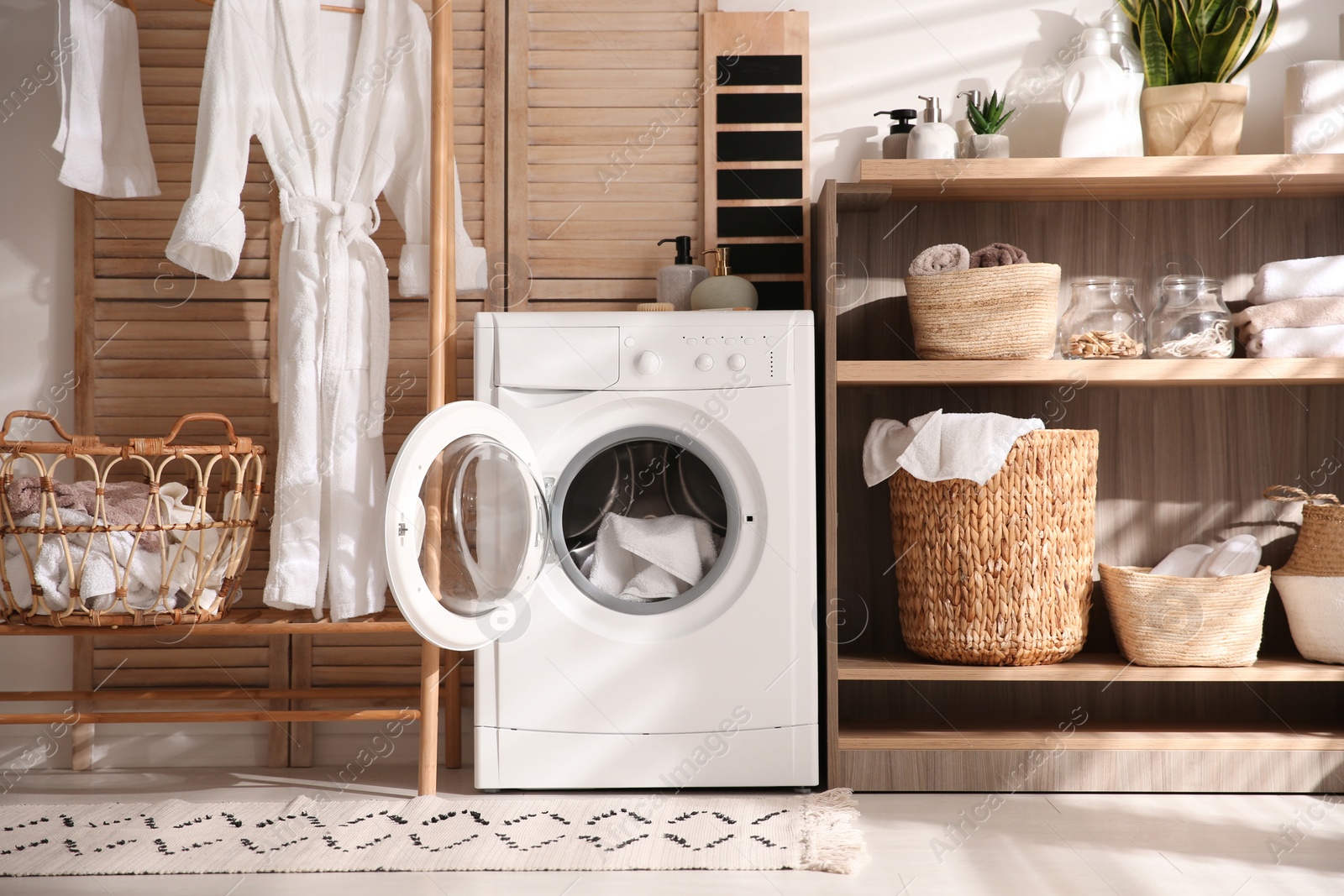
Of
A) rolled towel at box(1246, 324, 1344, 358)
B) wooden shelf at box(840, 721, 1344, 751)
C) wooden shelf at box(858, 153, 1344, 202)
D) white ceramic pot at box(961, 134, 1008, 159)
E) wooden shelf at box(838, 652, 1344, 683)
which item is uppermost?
white ceramic pot at box(961, 134, 1008, 159)

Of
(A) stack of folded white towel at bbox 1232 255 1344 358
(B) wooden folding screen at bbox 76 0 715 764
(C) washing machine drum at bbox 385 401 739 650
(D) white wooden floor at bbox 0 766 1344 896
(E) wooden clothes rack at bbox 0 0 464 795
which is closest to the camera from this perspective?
(D) white wooden floor at bbox 0 766 1344 896

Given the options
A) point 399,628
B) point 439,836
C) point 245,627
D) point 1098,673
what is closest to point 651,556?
point 399,628

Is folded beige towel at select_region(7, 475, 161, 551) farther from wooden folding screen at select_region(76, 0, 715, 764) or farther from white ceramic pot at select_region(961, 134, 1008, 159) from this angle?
white ceramic pot at select_region(961, 134, 1008, 159)

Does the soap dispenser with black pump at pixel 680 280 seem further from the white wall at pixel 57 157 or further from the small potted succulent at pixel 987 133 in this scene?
the small potted succulent at pixel 987 133

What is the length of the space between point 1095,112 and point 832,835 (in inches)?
63.5

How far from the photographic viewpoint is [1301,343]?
1.92 meters

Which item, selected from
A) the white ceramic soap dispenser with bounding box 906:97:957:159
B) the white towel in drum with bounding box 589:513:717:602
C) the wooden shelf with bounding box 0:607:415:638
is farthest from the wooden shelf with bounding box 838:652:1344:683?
the white ceramic soap dispenser with bounding box 906:97:957:159

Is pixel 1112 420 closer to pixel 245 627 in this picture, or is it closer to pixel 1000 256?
pixel 1000 256

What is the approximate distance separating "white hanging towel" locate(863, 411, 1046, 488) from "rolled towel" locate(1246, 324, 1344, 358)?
1.70ft

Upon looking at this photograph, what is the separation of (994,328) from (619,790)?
3.87 ft

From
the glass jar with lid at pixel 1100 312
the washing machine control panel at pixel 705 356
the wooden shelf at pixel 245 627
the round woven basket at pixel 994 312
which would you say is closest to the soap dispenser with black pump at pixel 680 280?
the washing machine control panel at pixel 705 356

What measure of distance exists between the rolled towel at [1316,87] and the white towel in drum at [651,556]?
5.24ft

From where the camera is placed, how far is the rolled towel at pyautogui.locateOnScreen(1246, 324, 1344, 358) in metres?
1.90

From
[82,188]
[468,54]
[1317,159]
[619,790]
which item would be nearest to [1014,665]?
[619,790]
